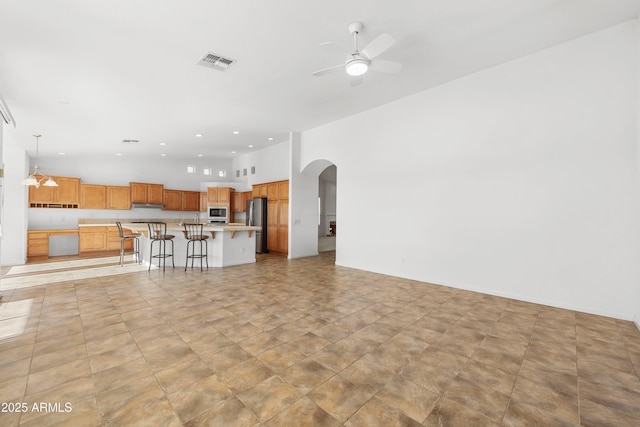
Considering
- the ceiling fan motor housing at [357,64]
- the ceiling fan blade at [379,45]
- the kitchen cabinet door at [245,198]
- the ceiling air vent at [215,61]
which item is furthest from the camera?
the kitchen cabinet door at [245,198]

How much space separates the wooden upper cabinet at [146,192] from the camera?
1002cm

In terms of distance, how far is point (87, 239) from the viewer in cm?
884

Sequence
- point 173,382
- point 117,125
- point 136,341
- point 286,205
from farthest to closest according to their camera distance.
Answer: point 286,205
point 117,125
point 136,341
point 173,382

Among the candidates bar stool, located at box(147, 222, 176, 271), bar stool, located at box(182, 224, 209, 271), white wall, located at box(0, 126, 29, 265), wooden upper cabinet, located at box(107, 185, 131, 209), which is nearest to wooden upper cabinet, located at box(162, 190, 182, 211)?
wooden upper cabinet, located at box(107, 185, 131, 209)

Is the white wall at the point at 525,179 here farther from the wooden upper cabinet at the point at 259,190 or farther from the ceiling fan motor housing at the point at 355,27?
the wooden upper cabinet at the point at 259,190

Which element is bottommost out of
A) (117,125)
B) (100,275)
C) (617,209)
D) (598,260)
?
(100,275)

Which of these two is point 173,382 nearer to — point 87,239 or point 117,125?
point 117,125

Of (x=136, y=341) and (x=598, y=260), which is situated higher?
(x=598, y=260)

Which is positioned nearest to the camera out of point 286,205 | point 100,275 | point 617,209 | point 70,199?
point 617,209

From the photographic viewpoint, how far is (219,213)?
10.3 m

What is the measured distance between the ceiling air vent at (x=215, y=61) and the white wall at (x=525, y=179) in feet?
10.9

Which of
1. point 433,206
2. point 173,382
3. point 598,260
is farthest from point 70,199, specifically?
point 598,260

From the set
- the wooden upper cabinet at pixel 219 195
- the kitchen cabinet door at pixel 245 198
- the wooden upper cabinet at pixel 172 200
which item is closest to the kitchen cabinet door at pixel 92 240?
the wooden upper cabinet at pixel 172 200

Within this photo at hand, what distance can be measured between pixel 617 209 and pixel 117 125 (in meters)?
9.41
